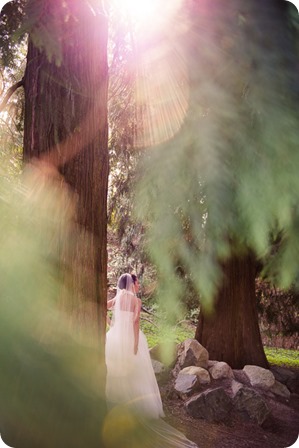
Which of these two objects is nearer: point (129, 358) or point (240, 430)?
point (240, 430)

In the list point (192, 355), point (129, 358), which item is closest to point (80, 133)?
point (129, 358)

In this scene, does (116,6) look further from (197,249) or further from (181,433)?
(181,433)

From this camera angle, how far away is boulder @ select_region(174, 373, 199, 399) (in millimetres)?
3111

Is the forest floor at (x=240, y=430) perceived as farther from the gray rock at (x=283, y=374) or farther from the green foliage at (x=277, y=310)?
the green foliage at (x=277, y=310)

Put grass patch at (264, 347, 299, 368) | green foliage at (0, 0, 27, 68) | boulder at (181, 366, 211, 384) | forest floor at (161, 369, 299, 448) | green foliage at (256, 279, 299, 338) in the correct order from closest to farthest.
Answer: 1. green foliage at (0, 0, 27, 68)
2. forest floor at (161, 369, 299, 448)
3. boulder at (181, 366, 211, 384)
4. grass patch at (264, 347, 299, 368)
5. green foliage at (256, 279, 299, 338)

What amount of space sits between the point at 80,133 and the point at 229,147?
524 millimetres

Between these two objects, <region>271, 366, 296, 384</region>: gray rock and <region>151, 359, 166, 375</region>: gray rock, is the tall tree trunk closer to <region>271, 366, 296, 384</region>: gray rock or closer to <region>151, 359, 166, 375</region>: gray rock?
<region>151, 359, 166, 375</region>: gray rock

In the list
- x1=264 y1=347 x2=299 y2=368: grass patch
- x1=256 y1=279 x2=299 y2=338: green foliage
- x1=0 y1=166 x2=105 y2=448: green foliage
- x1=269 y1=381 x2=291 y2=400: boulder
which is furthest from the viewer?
x1=256 y1=279 x2=299 y2=338: green foliage

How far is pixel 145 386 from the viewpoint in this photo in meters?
3.26

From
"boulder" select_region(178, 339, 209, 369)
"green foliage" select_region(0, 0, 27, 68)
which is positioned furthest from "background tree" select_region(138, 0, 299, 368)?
"boulder" select_region(178, 339, 209, 369)

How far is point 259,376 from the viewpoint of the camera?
3.55 metres

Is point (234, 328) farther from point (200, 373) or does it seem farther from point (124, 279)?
point (124, 279)

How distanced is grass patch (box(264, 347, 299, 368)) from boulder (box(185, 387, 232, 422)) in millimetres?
1388

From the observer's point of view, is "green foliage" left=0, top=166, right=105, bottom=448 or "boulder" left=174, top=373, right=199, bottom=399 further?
"boulder" left=174, top=373, right=199, bottom=399
